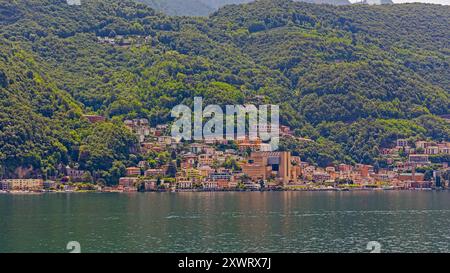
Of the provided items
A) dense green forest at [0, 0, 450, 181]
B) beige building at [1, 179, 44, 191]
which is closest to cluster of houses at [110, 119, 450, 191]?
dense green forest at [0, 0, 450, 181]

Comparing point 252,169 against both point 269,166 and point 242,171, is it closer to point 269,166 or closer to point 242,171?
point 242,171

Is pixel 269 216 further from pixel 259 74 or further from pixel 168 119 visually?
pixel 259 74

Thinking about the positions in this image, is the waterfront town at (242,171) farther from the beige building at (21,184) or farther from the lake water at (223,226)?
the lake water at (223,226)

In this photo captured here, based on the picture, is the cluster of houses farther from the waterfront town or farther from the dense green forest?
the dense green forest

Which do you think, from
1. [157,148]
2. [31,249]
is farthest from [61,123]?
[31,249]

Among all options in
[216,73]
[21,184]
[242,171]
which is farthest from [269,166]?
[21,184]

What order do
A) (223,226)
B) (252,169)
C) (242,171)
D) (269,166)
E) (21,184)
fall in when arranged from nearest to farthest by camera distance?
1. (223,226)
2. (21,184)
3. (252,169)
4. (242,171)
5. (269,166)

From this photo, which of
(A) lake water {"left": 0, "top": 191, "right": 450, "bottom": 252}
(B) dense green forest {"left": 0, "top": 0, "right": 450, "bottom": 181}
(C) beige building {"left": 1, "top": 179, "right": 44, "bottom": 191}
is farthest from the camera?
(B) dense green forest {"left": 0, "top": 0, "right": 450, "bottom": 181}
